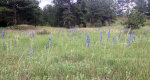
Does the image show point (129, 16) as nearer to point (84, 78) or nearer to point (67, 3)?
point (84, 78)

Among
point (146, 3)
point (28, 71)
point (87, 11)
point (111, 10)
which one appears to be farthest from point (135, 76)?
point (146, 3)

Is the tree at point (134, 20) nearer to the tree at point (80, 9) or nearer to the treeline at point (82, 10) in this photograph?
the treeline at point (82, 10)

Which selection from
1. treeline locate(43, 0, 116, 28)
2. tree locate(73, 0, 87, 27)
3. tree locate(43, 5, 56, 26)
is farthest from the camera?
tree locate(43, 5, 56, 26)

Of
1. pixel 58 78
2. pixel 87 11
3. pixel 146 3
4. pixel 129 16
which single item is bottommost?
pixel 58 78

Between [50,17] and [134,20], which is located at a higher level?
[50,17]

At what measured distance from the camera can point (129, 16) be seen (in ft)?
36.1

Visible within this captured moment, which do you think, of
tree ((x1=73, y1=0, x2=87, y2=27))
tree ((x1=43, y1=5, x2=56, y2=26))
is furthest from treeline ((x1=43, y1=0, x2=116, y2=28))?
tree ((x1=43, y1=5, x2=56, y2=26))

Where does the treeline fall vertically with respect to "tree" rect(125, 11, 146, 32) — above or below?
above

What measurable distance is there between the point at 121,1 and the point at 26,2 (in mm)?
45206

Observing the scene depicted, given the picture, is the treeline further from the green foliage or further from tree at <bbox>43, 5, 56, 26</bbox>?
tree at <bbox>43, 5, 56, 26</bbox>

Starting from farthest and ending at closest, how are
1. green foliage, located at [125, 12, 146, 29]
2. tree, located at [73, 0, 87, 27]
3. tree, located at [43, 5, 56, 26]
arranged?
1. tree, located at [43, 5, 56, 26]
2. tree, located at [73, 0, 87, 27]
3. green foliage, located at [125, 12, 146, 29]

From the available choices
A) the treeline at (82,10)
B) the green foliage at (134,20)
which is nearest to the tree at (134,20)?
the green foliage at (134,20)

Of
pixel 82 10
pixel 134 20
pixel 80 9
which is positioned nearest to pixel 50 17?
pixel 82 10

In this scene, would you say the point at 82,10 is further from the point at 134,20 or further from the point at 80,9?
the point at 134,20
